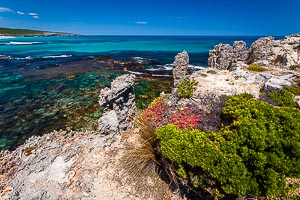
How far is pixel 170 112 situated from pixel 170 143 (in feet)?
9.11

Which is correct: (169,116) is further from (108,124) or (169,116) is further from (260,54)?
(260,54)

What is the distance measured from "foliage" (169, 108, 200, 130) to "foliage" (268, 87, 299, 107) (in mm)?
3881

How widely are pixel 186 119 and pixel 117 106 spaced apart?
217 inches

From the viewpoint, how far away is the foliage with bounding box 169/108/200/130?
27.3 feet

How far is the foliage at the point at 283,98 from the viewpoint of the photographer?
10.0 metres

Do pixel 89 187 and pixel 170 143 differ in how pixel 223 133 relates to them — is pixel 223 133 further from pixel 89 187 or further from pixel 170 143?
pixel 89 187

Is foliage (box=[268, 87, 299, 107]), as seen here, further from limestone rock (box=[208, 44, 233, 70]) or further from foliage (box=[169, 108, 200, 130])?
limestone rock (box=[208, 44, 233, 70])

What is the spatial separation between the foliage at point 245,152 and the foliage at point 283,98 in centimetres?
299

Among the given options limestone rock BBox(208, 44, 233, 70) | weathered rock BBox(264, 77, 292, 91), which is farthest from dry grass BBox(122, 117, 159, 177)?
limestone rock BBox(208, 44, 233, 70)

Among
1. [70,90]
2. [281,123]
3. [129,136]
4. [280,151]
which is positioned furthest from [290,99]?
[70,90]

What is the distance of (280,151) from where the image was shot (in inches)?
256

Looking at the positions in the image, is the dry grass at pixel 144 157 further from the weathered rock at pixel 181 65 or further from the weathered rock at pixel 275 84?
the weathered rock at pixel 181 65

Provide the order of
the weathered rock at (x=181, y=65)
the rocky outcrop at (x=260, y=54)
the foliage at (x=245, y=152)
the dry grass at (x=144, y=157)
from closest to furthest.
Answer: the foliage at (x=245, y=152) → the dry grass at (x=144, y=157) → the weathered rock at (x=181, y=65) → the rocky outcrop at (x=260, y=54)

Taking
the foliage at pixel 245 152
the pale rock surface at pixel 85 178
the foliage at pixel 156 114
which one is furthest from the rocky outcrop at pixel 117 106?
the foliage at pixel 245 152
